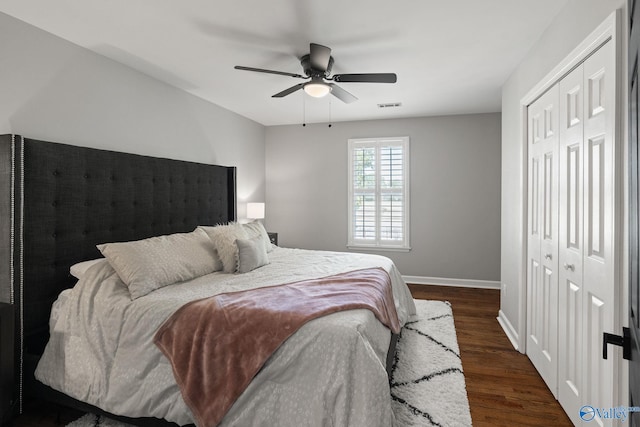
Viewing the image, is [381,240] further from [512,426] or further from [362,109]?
[512,426]

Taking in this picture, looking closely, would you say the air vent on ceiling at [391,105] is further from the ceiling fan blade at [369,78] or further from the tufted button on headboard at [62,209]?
the tufted button on headboard at [62,209]

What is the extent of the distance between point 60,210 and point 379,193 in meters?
4.09

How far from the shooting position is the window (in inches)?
209

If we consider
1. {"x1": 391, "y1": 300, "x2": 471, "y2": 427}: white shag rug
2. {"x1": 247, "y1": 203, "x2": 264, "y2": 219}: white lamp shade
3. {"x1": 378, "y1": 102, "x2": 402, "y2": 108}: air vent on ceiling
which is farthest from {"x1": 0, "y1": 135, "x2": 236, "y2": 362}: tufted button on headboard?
{"x1": 378, "y1": 102, "x2": 402, "y2": 108}: air vent on ceiling

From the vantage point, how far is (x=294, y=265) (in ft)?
10.3

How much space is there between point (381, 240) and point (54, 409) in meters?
4.28

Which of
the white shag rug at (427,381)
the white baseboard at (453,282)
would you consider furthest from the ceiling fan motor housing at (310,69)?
the white baseboard at (453,282)

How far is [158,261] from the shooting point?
241 centimetres

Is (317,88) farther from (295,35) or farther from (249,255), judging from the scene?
(249,255)

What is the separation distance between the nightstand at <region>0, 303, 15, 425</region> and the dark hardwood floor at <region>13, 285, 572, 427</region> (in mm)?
213

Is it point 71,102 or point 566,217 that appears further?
point 71,102

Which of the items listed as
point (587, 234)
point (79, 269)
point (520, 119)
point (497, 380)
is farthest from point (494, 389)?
point (79, 269)

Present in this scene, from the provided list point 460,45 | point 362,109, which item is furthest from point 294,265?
point 362,109

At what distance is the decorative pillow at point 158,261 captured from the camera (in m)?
2.24
